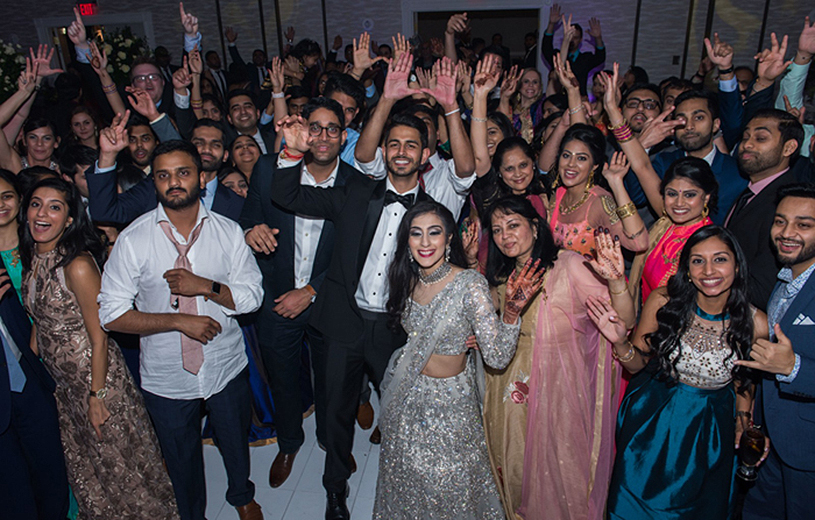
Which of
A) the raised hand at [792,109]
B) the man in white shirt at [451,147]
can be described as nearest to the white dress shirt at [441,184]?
the man in white shirt at [451,147]

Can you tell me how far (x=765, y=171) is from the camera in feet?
9.09

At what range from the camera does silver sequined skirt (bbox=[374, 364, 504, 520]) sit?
2.08 meters

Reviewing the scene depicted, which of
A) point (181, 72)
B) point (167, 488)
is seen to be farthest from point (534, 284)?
point (181, 72)

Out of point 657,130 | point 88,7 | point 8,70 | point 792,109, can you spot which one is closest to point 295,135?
point 657,130

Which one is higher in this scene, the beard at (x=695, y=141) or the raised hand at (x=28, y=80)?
the raised hand at (x=28, y=80)

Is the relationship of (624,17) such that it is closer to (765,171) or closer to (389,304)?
→ (765,171)

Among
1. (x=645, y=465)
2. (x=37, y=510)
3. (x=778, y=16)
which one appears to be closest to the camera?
(x=645, y=465)

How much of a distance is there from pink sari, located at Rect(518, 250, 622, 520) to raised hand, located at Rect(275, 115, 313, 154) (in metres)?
1.21

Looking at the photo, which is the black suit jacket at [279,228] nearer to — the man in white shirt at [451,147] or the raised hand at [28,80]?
the man in white shirt at [451,147]

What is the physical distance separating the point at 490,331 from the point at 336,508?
1.28 m

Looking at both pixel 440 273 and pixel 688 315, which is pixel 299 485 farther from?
pixel 688 315

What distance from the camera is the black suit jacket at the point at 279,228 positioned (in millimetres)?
2613

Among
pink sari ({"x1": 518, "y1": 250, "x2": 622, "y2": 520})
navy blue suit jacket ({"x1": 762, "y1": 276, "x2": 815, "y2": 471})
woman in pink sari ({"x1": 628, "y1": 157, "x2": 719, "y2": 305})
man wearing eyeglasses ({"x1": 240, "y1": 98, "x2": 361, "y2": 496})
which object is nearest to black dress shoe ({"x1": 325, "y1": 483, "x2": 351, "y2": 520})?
man wearing eyeglasses ({"x1": 240, "y1": 98, "x2": 361, "y2": 496})

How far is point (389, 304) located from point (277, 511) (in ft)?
4.22
